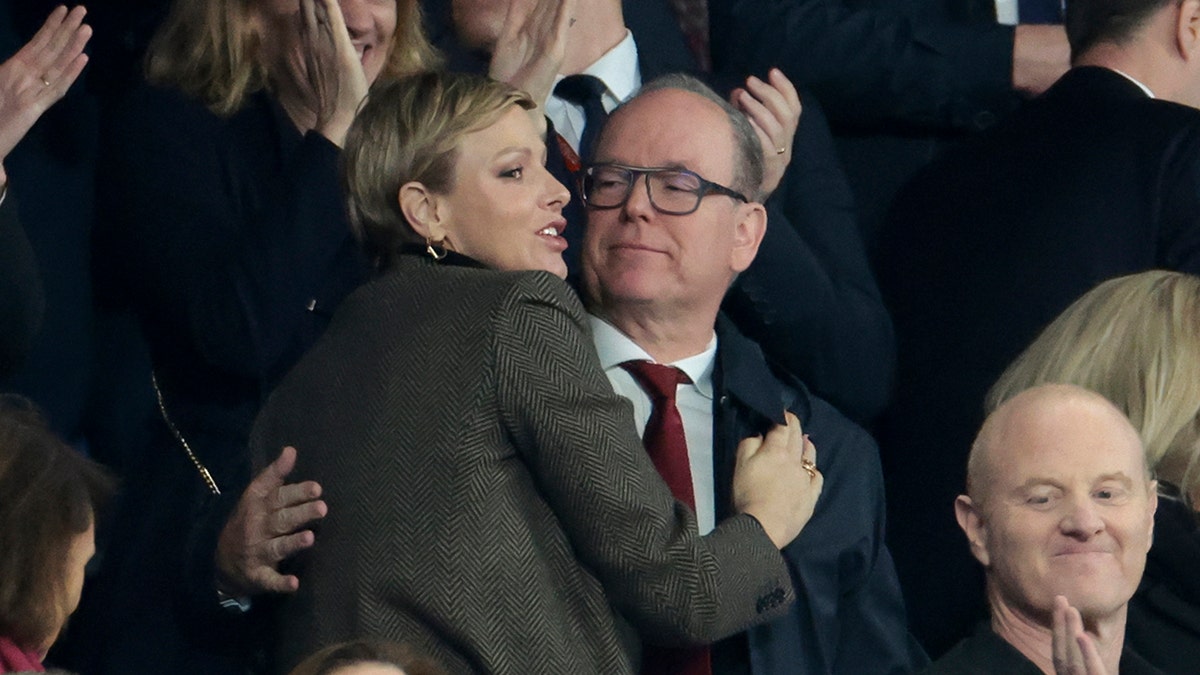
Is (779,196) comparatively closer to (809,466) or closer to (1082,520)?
(809,466)

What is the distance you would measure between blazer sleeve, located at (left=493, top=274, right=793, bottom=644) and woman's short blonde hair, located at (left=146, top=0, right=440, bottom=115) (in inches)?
43.8

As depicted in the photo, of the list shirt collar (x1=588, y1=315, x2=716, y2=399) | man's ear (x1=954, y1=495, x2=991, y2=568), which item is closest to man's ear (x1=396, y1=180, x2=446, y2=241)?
shirt collar (x1=588, y1=315, x2=716, y2=399)

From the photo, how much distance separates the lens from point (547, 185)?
3.57 m

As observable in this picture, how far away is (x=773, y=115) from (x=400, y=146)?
0.94m

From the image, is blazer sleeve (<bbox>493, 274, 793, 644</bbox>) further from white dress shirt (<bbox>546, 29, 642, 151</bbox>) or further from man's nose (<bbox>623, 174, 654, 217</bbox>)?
white dress shirt (<bbox>546, 29, 642, 151</bbox>)

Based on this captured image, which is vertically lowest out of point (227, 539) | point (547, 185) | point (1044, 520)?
point (227, 539)

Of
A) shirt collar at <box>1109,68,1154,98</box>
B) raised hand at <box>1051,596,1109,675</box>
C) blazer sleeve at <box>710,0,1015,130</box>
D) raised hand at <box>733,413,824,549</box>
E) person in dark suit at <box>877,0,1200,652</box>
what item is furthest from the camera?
blazer sleeve at <box>710,0,1015,130</box>

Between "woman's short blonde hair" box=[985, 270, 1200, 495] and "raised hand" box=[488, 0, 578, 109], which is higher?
"raised hand" box=[488, 0, 578, 109]

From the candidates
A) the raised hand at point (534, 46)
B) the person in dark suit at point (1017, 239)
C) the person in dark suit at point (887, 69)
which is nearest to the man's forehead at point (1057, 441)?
the person in dark suit at point (1017, 239)

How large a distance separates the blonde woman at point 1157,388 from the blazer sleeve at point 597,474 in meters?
0.73

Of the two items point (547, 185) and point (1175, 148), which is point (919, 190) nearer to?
point (1175, 148)

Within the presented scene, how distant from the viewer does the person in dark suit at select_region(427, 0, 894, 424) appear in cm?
410

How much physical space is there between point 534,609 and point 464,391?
0.30m

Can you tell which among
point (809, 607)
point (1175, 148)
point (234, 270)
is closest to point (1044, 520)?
point (809, 607)
